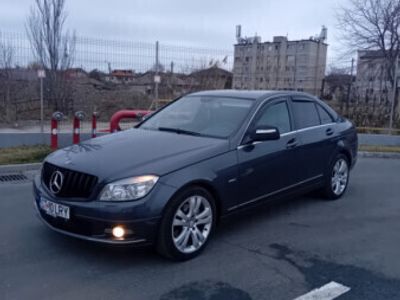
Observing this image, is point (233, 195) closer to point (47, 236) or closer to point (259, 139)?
point (259, 139)

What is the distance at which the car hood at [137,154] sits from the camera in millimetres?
3576

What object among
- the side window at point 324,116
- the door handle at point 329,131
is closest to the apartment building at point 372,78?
the side window at point 324,116

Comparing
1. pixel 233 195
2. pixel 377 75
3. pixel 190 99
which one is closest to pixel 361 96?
pixel 377 75

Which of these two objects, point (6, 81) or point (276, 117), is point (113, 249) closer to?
point (276, 117)

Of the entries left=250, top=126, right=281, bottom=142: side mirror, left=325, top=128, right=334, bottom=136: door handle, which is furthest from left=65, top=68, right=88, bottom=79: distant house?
left=250, top=126, right=281, bottom=142: side mirror

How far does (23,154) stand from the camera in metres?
7.80

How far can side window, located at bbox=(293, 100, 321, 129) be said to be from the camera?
5.25 m

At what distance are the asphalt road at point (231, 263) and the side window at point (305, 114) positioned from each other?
120 cm

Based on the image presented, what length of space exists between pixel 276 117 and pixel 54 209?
2.74 meters

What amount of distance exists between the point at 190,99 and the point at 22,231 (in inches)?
100.0

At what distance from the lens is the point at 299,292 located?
3270mm

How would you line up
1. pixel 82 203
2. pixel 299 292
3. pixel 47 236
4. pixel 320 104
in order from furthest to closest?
pixel 320 104 → pixel 47 236 → pixel 82 203 → pixel 299 292

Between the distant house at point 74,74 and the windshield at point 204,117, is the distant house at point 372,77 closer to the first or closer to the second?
the distant house at point 74,74

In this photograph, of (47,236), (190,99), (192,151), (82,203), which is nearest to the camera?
(82,203)
